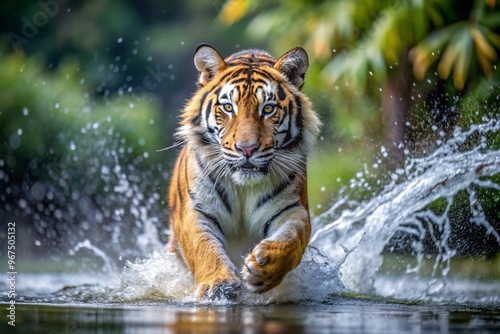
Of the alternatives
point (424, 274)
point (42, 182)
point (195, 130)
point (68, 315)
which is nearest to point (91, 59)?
point (42, 182)

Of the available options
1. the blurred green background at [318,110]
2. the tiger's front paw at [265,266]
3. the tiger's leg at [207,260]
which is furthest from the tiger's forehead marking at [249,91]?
the blurred green background at [318,110]

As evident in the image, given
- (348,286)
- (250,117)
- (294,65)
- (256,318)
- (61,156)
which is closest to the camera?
(256,318)

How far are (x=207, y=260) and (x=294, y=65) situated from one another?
1.10m

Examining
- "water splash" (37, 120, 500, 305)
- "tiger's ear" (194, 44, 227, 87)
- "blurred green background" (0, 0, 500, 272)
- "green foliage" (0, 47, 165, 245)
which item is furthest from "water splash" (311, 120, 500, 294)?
A: "green foliage" (0, 47, 165, 245)

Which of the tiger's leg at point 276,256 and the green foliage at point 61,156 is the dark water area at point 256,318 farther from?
the green foliage at point 61,156

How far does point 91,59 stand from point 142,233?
9550mm

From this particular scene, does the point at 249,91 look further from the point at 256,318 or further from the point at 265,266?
the point at 256,318

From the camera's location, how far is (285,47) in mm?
12523

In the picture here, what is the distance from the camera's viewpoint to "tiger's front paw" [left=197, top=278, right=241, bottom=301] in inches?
215

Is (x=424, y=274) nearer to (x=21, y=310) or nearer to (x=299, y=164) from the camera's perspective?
(x=299, y=164)

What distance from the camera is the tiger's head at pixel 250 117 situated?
18.8 feet

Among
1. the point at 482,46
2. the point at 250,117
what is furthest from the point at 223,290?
the point at 482,46

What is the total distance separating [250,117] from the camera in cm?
579
